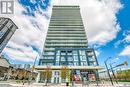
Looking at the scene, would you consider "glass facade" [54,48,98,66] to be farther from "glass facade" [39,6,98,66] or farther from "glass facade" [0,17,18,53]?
"glass facade" [0,17,18,53]

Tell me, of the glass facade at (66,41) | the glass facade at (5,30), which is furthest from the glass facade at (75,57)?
the glass facade at (5,30)

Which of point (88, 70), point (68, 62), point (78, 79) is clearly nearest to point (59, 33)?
point (68, 62)

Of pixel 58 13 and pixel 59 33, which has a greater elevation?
pixel 58 13

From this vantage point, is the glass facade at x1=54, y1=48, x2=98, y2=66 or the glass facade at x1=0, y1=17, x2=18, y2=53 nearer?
the glass facade at x1=54, y1=48, x2=98, y2=66

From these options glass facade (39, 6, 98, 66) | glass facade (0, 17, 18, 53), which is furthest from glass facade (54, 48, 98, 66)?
glass facade (0, 17, 18, 53)

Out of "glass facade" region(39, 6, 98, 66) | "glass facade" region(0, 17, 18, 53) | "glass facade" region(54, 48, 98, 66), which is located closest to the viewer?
"glass facade" region(54, 48, 98, 66)

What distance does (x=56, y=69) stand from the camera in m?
62.8

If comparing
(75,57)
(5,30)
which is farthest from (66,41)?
(5,30)

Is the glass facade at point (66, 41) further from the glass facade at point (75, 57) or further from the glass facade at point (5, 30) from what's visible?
the glass facade at point (5, 30)

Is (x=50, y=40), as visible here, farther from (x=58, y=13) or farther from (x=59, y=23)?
(x=58, y=13)

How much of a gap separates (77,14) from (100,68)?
69404 millimetres

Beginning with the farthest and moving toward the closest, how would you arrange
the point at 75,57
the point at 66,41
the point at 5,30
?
1. the point at 66,41
2. the point at 5,30
3. the point at 75,57

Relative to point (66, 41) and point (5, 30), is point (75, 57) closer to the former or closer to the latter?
point (66, 41)

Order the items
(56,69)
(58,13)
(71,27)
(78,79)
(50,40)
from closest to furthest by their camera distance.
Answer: (78,79) < (56,69) < (50,40) < (71,27) < (58,13)
